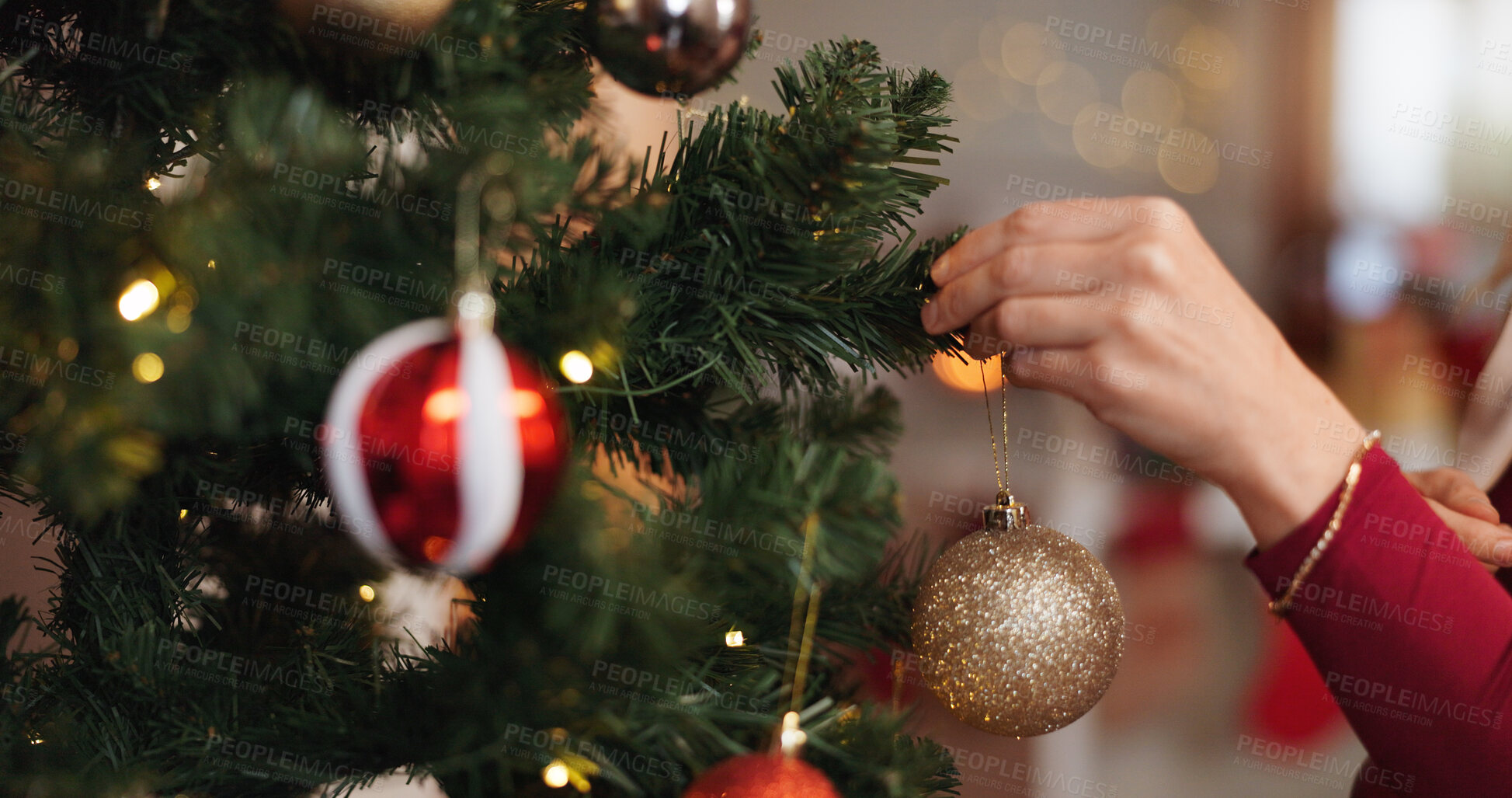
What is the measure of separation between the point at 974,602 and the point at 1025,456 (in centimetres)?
94

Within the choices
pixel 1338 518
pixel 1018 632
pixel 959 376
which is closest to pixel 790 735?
pixel 1018 632

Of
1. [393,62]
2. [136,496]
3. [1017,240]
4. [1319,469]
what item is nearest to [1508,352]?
[1319,469]

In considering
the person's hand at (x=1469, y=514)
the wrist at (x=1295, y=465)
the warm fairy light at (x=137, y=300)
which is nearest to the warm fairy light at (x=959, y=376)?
the person's hand at (x=1469, y=514)

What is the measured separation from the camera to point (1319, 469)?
0.47 meters

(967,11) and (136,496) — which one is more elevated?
(967,11)

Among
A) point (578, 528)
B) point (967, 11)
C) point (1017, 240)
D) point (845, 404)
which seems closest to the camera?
point (578, 528)

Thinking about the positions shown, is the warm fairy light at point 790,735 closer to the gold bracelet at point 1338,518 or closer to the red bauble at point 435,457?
the red bauble at point 435,457

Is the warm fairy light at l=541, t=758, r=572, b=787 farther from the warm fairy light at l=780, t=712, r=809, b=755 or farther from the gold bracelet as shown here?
the gold bracelet

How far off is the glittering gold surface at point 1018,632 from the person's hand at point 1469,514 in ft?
0.97

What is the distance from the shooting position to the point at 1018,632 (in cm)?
42

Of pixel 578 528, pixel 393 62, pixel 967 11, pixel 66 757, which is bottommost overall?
pixel 66 757

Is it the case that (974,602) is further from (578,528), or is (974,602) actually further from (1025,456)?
(1025,456)

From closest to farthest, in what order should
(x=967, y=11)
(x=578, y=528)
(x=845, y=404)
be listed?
(x=578, y=528) < (x=845, y=404) < (x=967, y=11)

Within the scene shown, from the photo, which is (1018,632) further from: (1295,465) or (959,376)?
(959,376)
